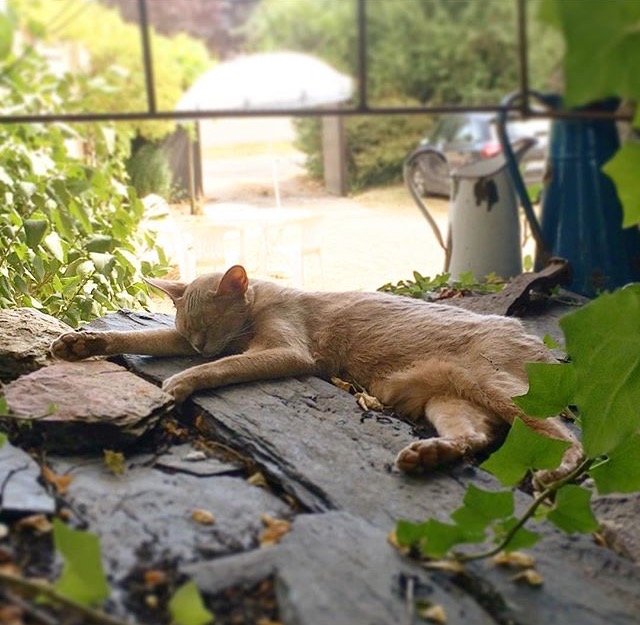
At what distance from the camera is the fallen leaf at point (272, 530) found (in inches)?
52.8

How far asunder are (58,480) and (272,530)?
37 cm

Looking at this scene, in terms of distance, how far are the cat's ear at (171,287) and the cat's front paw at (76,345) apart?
0.32 metres

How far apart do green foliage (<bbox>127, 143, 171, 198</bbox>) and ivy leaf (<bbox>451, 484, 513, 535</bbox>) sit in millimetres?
1487

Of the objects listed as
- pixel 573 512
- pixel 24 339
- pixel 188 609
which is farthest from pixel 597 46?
pixel 24 339

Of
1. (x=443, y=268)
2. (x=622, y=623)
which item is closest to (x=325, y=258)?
(x=443, y=268)

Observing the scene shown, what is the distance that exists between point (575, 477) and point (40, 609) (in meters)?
0.90

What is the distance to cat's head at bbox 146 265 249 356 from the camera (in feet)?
7.14

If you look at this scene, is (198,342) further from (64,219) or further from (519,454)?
(519,454)

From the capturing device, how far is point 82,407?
1663mm

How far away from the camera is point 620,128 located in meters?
2.85

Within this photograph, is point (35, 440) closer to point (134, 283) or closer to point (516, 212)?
point (134, 283)

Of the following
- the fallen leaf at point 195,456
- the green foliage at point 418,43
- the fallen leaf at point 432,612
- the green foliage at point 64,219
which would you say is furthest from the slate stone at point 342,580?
the green foliage at point 64,219

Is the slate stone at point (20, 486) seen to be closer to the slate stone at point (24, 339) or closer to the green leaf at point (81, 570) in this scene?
the green leaf at point (81, 570)

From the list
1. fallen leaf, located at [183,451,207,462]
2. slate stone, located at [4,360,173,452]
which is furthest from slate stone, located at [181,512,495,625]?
slate stone, located at [4,360,173,452]
